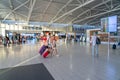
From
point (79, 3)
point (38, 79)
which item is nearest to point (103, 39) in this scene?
point (79, 3)

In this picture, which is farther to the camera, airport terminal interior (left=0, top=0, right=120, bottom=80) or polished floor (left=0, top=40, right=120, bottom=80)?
airport terminal interior (left=0, top=0, right=120, bottom=80)

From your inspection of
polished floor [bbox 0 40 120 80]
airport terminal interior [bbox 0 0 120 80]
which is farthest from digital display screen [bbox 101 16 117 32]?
polished floor [bbox 0 40 120 80]

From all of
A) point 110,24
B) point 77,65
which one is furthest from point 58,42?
point 77,65

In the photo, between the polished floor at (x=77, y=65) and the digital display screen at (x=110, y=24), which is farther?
the digital display screen at (x=110, y=24)

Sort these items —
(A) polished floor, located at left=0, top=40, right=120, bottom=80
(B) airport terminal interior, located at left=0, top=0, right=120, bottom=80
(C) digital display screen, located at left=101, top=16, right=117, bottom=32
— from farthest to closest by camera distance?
(C) digital display screen, located at left=101, top=16, right=117, bottom=32 < (B) airport terminal interior, located at left=0, top=0, right=120, bottom=80 < (A) polished floor, located at left=0, top=40, right=120, bottom=80

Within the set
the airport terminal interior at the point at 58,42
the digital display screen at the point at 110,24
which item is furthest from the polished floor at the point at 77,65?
the digital display screen at the point at 110,24

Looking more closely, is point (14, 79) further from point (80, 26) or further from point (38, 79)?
point (80, 26)

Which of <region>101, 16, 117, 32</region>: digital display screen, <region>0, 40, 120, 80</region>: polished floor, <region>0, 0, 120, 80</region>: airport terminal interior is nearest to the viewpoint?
<region>0, 40, 120, 80</region>: polished floor

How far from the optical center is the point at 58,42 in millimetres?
20641

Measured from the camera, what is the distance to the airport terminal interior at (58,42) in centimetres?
349

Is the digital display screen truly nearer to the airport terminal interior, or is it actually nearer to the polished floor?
the airport terminal interior

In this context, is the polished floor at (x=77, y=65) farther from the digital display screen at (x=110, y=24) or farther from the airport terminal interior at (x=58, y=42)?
the digital display screen at (x=110, y=24)

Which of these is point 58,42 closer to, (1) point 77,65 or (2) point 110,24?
(2) point 110,24

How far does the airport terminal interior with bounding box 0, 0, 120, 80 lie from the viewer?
11.5ft
